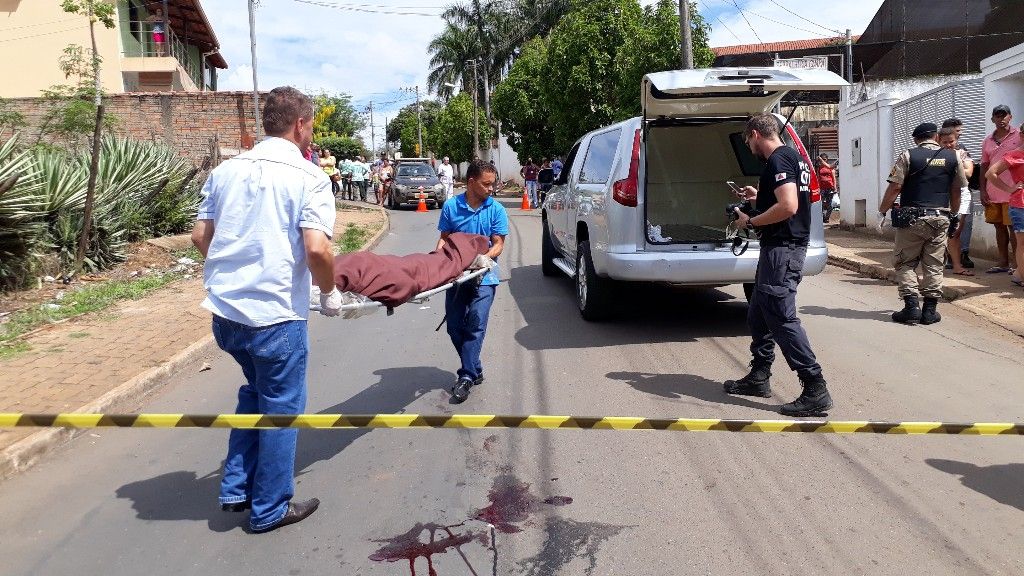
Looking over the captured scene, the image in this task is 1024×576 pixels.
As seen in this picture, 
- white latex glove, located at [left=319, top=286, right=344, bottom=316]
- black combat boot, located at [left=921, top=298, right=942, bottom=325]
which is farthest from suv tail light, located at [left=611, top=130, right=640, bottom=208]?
white latex glove, located at [left=319, top=286, right=344, bottom=316]

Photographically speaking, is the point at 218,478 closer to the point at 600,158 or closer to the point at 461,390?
the point at 461,390

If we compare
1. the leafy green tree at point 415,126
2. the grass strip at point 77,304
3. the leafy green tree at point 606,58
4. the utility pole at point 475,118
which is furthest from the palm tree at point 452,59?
the grass strip at point 77,304

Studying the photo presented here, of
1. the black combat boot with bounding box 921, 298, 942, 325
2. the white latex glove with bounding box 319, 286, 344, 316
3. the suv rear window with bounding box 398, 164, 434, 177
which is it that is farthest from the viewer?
the suv rear window with bounding box 398, 164, 434, 177

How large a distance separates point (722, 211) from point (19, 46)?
3468 cm

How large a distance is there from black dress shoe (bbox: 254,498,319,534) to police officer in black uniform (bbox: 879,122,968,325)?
5788mm

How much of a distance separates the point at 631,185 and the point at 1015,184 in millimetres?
4161

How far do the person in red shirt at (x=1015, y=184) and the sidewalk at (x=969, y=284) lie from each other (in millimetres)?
457

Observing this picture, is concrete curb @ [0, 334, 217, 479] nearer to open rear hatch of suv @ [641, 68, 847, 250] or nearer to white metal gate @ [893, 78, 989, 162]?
open rear hatch of suv @ [641, 68, 847, 250]

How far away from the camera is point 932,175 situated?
7523mm

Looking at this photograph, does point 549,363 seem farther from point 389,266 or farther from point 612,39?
point 612,39

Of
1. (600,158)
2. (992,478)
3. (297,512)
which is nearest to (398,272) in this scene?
(297,512)

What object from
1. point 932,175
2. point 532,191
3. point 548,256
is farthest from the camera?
point 532,191

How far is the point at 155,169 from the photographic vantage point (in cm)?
1262

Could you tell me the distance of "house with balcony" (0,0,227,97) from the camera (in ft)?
110
